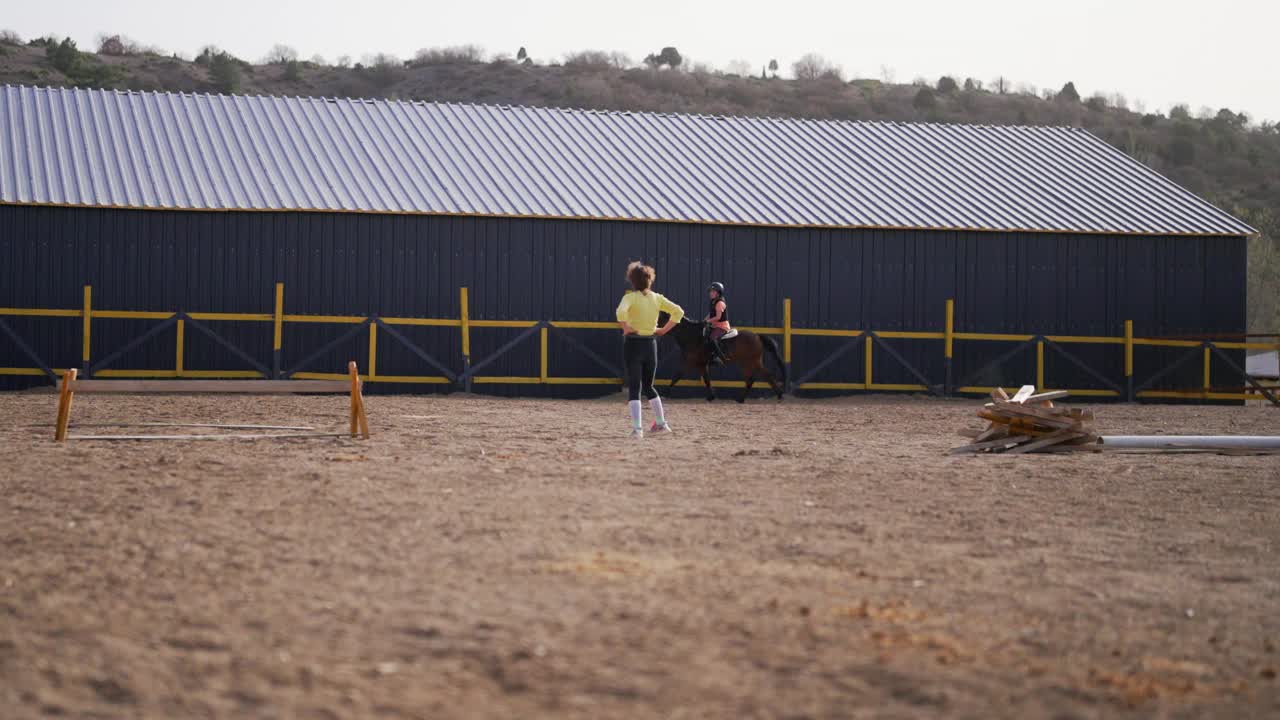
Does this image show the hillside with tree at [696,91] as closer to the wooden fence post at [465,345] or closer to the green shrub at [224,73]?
the green shrub at [224,73]

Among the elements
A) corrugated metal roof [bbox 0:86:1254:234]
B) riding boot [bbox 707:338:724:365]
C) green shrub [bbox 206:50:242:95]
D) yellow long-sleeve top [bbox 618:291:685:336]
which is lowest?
riding boot [bbox 707:338:724:365]

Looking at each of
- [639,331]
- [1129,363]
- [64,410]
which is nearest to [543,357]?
[1129,363]

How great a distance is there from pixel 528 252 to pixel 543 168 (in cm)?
260

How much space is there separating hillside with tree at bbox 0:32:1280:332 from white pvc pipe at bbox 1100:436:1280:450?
172ft

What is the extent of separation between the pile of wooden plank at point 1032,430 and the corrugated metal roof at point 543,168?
12409mm

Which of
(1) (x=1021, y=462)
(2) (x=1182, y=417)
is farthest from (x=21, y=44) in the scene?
(1) (x=1021, y=462)

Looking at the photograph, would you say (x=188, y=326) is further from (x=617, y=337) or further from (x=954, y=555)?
(x=954, y=555)

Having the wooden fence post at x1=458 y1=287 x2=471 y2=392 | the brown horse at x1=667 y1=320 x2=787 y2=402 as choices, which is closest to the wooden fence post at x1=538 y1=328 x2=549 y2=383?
the wooden fence post at x1=458 y1=287 x2=471 y2=392

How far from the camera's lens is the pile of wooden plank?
1342 centimetres

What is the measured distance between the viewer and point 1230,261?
92.3 feet

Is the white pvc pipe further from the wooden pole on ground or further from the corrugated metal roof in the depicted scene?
the corrugated metal roof

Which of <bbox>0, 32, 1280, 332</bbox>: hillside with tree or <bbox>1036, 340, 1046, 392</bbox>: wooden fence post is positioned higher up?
<bbox>0, 32, 1280, 332</bbox>: hillside with tree

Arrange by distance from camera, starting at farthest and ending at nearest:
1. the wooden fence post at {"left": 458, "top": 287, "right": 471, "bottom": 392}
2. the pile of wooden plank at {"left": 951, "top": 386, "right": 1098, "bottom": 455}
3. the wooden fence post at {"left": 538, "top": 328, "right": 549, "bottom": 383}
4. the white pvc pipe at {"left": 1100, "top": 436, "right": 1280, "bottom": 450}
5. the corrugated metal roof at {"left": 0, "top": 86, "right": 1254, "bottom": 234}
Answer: the corrugated metal roof at {"left": 0, "top": 86, "right": 1254, "bottom": 234}, the wooden fence post at {"left": 538, "top": 328, "right": 549, "bottom": 383}, the wooden fence post at {"left": 458, "top": 287, "right": 471, "bottom": 392}, the white pvc pipe at {"left": 1100, "top": 436, "right": 1280, "bottom": 450}, the pile of wooden plank at {"left": 951, "top": 386, "right": 1098, "bottom": 455}

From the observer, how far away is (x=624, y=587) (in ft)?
20.7
